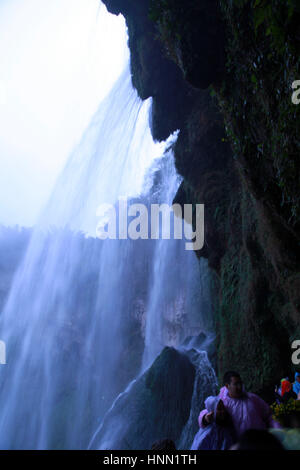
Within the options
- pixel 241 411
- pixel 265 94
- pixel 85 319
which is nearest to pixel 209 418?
pixel 241 411

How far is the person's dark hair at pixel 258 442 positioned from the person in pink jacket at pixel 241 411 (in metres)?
1.56

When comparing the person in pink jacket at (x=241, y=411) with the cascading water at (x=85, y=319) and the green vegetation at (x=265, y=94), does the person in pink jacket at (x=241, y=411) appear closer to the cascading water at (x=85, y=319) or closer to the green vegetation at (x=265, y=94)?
the green vegetation at (x=265, y=94)

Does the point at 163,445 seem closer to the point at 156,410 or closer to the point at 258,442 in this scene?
the point at 258,442

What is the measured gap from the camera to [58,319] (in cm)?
2842

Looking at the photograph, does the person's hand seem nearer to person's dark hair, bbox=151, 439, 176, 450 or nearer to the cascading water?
person's dark hair, bbox=151, 439, 176, 450

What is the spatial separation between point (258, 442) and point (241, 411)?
1761mm

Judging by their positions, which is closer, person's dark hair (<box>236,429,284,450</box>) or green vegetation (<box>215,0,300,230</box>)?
person's dark hair (<box>236,429,284,450</box>)

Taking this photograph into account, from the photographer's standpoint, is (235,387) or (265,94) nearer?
(235,387)

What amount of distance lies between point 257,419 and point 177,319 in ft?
77.7

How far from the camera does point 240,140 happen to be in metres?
4.73

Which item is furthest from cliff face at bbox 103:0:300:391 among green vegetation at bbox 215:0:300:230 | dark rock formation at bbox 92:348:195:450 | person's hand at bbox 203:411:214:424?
dark rock formation at bbox 92:348:195:450

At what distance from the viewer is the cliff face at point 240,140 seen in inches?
139

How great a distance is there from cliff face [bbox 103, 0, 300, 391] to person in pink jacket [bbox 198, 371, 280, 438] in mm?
2386

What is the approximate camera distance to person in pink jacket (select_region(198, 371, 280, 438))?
257cm
